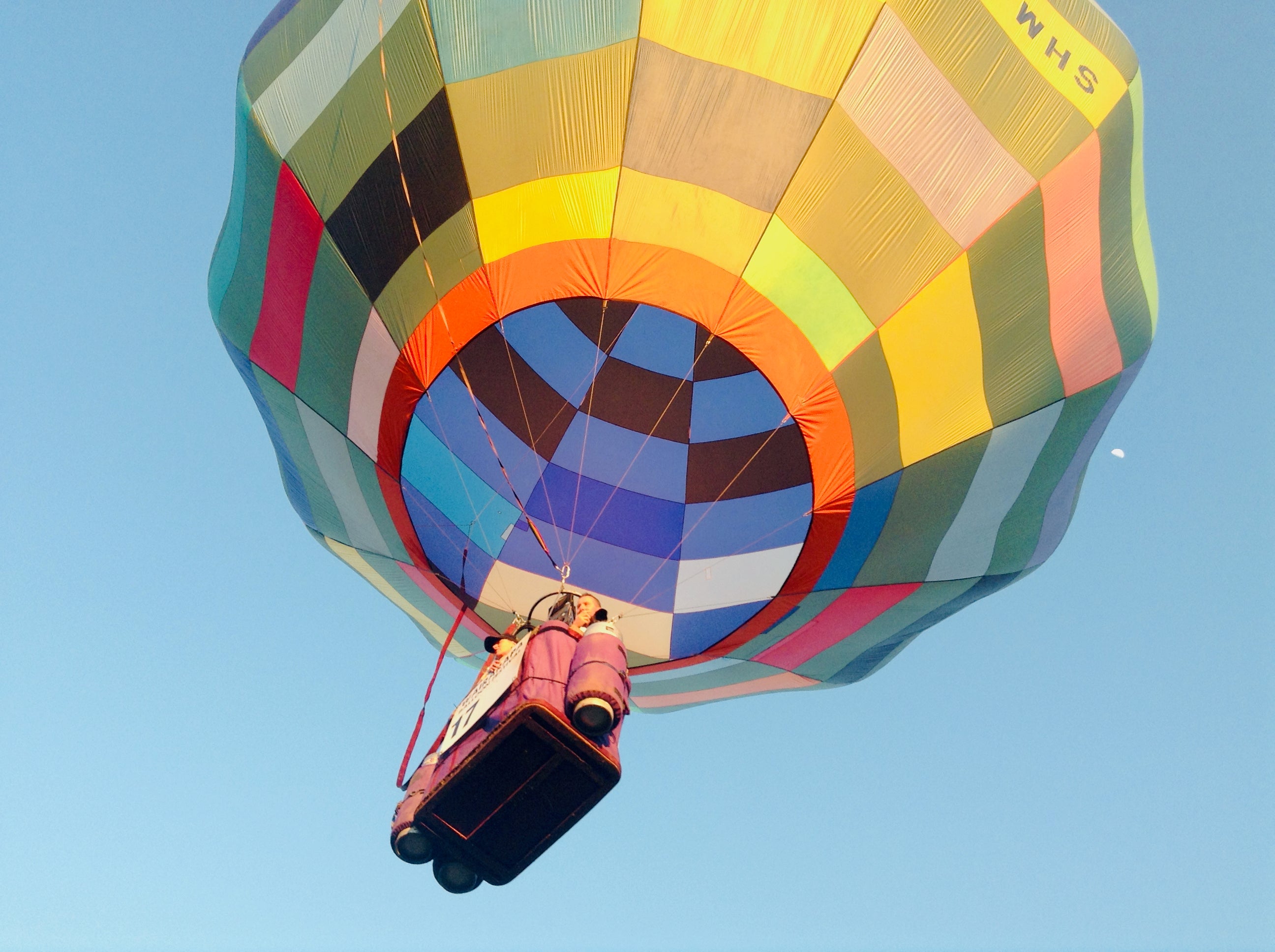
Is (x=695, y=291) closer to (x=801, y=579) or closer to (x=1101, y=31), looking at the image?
(x=801, y=579)

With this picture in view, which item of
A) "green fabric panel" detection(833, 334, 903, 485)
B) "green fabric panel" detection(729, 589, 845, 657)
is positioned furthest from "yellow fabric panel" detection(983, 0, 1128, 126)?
"green fabric panel" detection(729, 589, 845, 657)

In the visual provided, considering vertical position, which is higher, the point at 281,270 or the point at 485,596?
the point at 281,270

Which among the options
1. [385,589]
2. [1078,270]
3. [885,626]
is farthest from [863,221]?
[385,589]

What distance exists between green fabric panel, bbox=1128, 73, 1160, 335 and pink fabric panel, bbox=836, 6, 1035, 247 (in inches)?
36.0

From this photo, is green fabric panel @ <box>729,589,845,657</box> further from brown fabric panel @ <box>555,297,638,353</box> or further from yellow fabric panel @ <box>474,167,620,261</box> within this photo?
yellow fabric panel @ <box>474,167,620,261</box>

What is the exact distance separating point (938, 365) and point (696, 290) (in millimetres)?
1181

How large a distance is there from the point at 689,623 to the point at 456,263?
87.8 inches

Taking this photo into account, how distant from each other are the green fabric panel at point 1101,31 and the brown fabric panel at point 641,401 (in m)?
2.45

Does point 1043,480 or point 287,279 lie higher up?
point 287,279

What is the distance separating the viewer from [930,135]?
5566 millimetres

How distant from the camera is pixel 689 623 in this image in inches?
263

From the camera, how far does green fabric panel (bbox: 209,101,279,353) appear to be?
6289 mm

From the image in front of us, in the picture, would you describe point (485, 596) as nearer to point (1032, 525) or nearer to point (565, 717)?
point (565, 717)

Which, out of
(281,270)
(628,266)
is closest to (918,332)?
(628,266)
